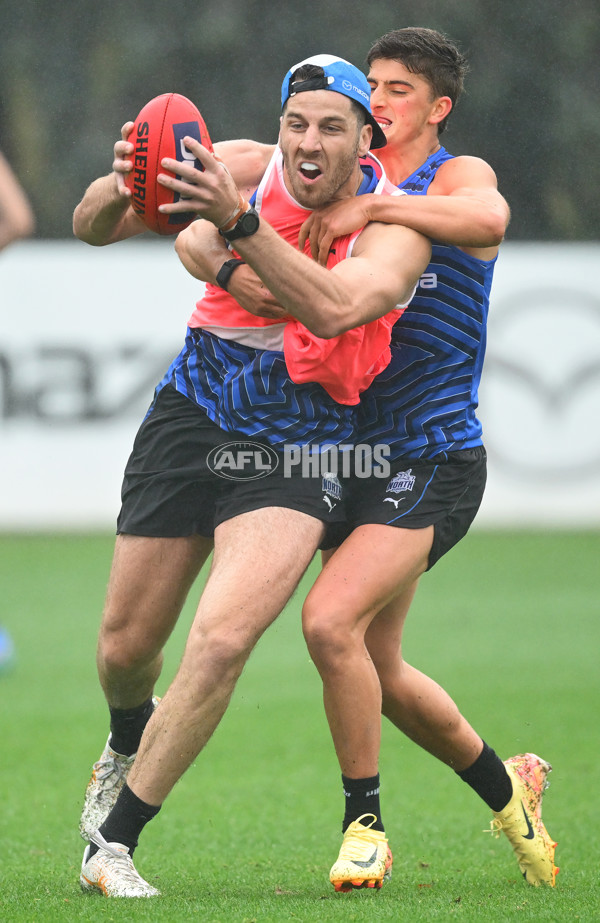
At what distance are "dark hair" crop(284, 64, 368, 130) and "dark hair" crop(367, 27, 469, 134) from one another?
68cm

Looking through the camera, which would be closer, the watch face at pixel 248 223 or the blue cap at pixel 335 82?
the watch face at pixel 248 223

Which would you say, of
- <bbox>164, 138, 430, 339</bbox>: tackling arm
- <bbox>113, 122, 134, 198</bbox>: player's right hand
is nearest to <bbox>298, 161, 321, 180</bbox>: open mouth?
<bbox>164, 138, 430, 339</bbox>: tackling arm

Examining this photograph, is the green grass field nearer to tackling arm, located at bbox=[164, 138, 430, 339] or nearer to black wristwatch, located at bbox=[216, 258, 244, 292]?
tackling arm, located at bbox=[164, 138, 430, 339]

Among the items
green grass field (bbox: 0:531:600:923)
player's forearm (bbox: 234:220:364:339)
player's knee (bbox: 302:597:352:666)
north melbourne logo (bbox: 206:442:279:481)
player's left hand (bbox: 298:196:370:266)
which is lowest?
green grass field (bbox: 0:531:600:923)

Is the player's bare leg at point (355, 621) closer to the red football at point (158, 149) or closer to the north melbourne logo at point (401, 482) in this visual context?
the north melbourne logo at point (401, 482)

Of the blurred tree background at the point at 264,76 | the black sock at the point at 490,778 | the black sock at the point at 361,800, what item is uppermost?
the blurred tree background at the point at 264,76

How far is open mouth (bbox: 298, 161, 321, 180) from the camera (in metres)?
4.02

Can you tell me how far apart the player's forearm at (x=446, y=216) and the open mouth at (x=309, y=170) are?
A: 0.60ft

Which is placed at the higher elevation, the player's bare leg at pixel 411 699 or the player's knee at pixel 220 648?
the player's knee at pixel 220 648

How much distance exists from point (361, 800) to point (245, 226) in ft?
5.94

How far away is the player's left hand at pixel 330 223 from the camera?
4051 millimetres

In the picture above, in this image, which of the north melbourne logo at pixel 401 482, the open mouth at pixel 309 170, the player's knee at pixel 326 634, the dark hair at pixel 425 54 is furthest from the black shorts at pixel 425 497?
the dark hair at pixel 425 54

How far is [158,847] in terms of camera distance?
193 inches

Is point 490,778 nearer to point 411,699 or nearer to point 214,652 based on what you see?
point 411,699
